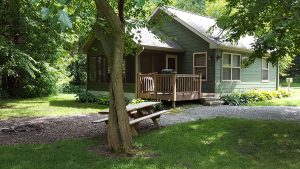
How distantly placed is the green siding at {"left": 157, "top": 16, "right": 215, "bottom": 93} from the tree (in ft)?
20.7

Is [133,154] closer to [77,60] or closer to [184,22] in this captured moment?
[184,22]

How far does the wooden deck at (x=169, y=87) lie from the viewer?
14203 millimetres

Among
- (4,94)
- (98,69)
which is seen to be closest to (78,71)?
(4,94)

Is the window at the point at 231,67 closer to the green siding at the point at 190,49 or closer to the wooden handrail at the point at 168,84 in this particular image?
the green siding at the point at 190,49

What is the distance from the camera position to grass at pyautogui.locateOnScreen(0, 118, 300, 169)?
5.86 meters

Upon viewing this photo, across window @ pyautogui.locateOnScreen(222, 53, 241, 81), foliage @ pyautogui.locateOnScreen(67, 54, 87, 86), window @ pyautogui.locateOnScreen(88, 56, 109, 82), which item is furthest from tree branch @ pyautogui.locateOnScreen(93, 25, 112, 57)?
foliage @ pyautogui.locateOnScreen(67, 54, 87, 86)

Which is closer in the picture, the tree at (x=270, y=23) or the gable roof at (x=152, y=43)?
the tree at (x=270, y=23)

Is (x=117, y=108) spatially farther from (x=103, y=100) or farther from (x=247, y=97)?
(x=247, y=97)

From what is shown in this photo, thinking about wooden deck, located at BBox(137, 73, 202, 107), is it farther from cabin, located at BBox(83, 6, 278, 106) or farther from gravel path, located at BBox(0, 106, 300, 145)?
gravel path, located at BBox(0, 106, 300, 145)

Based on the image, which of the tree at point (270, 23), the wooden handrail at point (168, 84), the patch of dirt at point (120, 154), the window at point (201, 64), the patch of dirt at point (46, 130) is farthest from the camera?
the window at point (201, 64)

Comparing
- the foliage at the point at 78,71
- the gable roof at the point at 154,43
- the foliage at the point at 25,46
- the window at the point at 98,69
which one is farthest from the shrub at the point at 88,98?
the foliage at the point at 78,71

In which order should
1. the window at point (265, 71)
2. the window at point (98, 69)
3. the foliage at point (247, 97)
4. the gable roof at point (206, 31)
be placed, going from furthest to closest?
the window at point (265, 71) < the window at point (98, 69) < the foliage at point (247, 97) < the gable roof at point (206, 31)

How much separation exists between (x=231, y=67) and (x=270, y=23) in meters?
8.75

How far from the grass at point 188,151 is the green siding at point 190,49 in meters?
7.88
